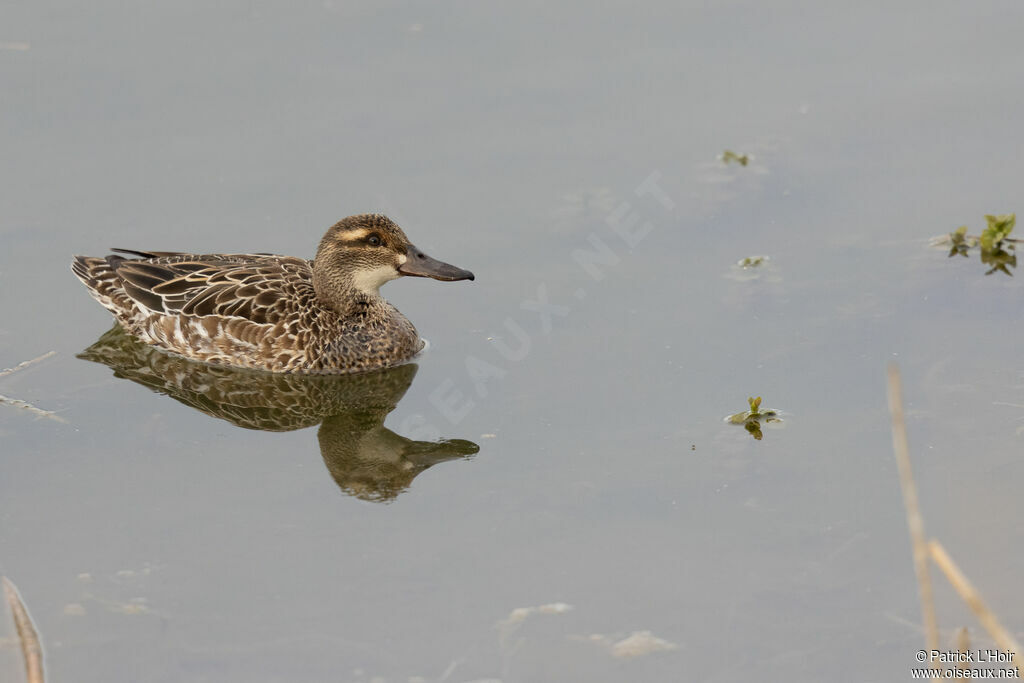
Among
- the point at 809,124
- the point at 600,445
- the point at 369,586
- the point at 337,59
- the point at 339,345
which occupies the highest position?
the point at 337,59

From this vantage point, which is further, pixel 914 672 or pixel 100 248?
pixel 100 248

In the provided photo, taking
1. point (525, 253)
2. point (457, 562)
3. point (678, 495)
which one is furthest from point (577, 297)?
point (457, 562)

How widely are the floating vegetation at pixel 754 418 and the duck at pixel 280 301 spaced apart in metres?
2.47

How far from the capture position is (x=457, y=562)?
770cm

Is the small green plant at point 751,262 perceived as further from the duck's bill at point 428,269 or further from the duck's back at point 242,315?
the duck's back at point 242,315

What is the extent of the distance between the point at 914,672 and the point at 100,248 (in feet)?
24.3

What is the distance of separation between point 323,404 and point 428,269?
125 cm

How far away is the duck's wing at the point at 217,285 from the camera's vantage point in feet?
34.5

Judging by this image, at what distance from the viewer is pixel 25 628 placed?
667 centimetres

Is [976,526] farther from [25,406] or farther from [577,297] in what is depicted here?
[25,406]

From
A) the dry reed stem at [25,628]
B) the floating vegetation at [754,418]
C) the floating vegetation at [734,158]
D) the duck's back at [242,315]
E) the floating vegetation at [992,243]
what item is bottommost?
the dry reed stem at [25,628]

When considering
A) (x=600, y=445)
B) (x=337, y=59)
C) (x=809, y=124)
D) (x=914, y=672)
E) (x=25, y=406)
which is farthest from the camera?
(x=337, y=59)

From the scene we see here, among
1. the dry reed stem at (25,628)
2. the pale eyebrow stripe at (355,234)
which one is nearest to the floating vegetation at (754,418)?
the pale eyebrow stripe at (355,234)

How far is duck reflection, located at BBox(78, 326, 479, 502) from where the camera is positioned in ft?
29.3
